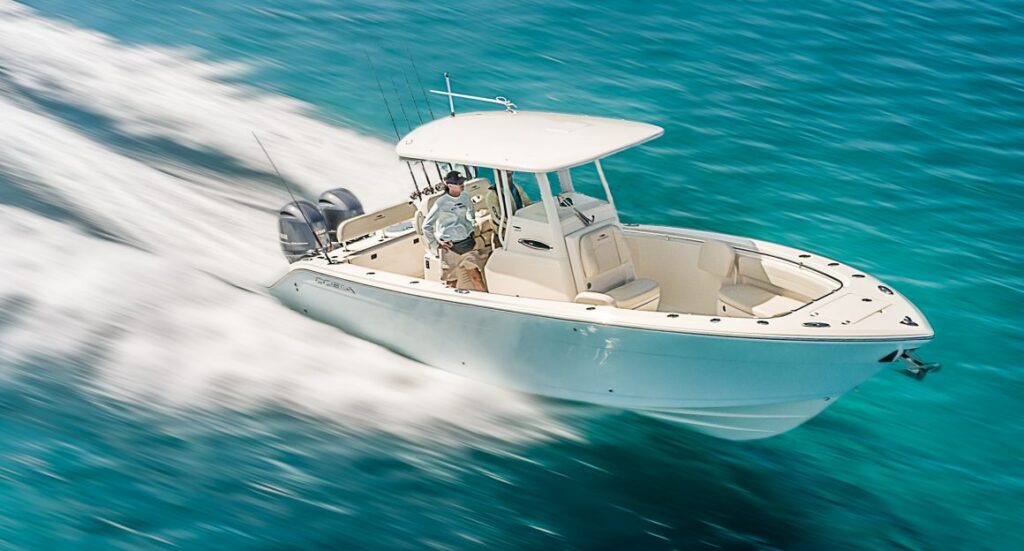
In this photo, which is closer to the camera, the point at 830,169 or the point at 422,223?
the point at 422,223

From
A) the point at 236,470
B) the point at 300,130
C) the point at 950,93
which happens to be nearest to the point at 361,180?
the point at 300,130

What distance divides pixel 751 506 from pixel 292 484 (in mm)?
3339

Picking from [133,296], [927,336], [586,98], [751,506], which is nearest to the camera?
[927,336]

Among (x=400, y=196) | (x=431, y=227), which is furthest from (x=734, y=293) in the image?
(x=400, y=196)

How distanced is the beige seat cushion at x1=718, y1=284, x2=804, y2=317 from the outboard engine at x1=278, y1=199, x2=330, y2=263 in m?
3.73

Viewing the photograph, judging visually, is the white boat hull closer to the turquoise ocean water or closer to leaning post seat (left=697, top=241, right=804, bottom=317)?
the turquoise ocean water

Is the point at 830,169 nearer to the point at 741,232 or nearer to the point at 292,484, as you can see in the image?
the point at 741,232

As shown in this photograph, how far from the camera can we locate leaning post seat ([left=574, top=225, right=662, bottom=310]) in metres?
7.80

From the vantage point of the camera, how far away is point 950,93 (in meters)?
14.5

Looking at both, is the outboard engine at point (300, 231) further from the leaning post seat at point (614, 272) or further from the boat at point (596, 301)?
the leaning post seat at point (614, 272)

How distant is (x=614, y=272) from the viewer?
315 inches

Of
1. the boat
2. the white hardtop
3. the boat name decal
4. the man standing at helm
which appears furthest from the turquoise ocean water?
the white hardtop

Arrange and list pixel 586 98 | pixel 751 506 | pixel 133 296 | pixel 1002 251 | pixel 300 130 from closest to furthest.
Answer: pixel 751 506, pixel 133 296, pixel 1002 251, pixel 300 130, pixel 586 98

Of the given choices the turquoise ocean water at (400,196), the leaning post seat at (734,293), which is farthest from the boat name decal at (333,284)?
the leaning post seat at (734,293)
